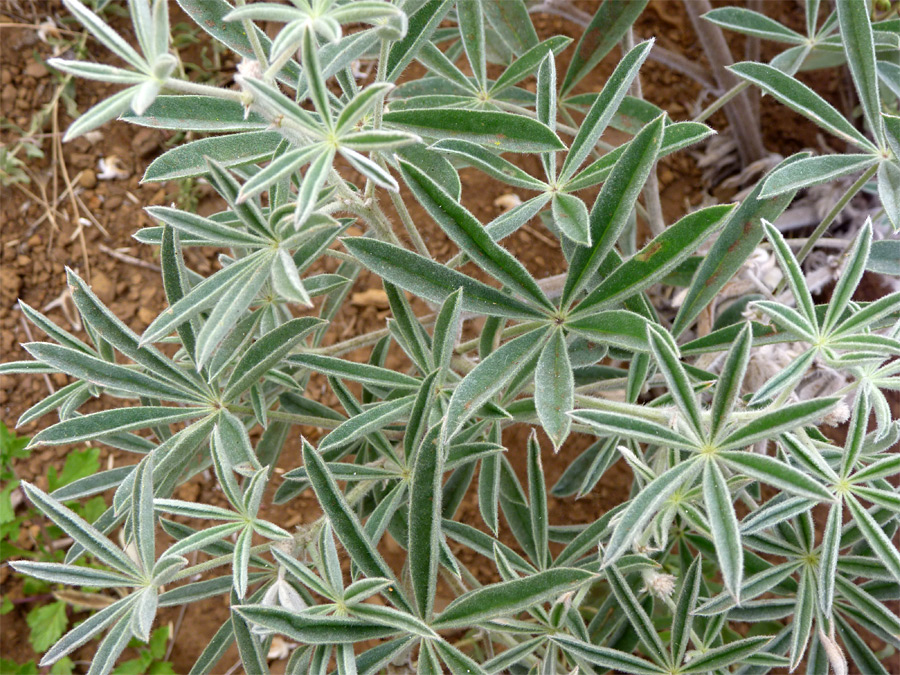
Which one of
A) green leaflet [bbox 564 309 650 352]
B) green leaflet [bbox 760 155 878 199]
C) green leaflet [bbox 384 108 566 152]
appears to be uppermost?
green leaflet [bbox 384 108 566 152]

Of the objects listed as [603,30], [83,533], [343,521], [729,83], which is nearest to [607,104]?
[603,30]

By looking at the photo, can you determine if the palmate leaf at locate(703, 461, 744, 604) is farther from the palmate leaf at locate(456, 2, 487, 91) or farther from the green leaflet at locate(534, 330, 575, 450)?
the palmate leaf at locate(456, 2, 487, 91)

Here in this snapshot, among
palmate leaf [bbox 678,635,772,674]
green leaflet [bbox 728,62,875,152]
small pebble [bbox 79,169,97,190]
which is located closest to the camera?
palmate leaf [bbox 678,635,772,674]

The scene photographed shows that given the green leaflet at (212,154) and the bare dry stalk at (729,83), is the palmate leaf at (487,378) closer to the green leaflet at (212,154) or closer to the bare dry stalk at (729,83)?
the green leaflet at (212,154)

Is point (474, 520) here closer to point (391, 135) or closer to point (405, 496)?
point (405, 496)

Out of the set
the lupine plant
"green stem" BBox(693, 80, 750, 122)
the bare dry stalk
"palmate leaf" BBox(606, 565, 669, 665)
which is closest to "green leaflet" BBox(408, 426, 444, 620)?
the lupine plant

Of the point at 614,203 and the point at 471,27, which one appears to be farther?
the point at 471,27

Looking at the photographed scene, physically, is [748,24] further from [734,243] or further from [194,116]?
[194,116]

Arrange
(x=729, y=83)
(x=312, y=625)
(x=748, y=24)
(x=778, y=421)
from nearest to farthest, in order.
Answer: (x=778, y=421), (x=312, y=625), (x=748, y=24), (x=729, y=83)

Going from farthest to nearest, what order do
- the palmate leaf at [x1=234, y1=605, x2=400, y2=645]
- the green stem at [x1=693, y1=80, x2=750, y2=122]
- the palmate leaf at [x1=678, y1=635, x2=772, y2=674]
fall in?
the green stem at [x1=693, y1=80, x2=750, y2=122] → the palmate leaf at [x1=678, y1=635, x2=772, y2=674] → the palmate leaf at [x1=234, y1=605, x2=400, y2=645]

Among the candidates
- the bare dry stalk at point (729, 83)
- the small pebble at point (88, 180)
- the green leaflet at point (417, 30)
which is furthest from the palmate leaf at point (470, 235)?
the small pebble at point (88, 180)
